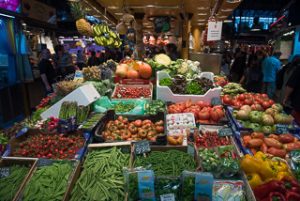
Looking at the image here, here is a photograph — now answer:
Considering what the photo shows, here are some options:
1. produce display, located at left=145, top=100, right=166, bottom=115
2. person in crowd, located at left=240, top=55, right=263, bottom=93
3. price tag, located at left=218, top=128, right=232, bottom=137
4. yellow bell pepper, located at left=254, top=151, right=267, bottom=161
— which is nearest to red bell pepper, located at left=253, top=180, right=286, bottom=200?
yellow bell pepper, located at left=254, top=151, right=267, bottom=161

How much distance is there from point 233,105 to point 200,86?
2.14 feet

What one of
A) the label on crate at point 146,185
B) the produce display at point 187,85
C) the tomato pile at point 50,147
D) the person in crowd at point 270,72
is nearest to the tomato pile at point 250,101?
the produce display at point 187,85

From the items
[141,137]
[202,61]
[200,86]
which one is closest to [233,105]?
[200,86]

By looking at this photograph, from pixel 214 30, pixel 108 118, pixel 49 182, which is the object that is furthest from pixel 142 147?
pixel 214 30

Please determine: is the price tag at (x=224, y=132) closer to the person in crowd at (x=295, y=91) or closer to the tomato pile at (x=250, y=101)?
the tomato pile at (x=250, y=101)

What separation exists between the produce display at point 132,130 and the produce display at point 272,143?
110 cm

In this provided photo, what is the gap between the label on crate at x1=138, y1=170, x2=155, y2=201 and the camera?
7.11ft

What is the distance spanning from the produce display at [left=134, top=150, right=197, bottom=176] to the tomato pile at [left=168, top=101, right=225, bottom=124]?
972mm

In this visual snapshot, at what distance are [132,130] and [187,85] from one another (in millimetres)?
1765

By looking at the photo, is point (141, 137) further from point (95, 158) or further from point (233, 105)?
point (233, 105)

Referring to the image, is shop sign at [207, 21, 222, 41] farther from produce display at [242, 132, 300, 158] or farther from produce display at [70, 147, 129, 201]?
produce display at [70, 147, 129, 201]

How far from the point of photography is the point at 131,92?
16.2 feet

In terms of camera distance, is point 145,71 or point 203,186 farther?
point 145,71

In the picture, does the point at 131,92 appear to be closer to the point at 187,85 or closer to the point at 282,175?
the point at 187,85
